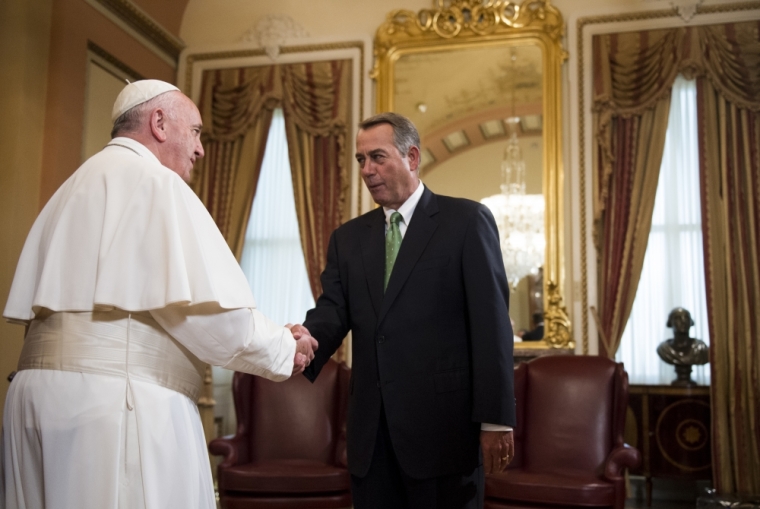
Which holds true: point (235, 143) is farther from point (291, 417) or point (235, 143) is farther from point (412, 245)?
point (412, 245)

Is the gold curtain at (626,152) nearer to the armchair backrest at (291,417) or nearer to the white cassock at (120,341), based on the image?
the armchair backrest at (291,417)

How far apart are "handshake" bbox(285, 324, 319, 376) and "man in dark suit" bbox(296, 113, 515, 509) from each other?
9cm

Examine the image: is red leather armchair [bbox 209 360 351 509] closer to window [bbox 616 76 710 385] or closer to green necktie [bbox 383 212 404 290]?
green necktie [bbox 383 212 404 290]

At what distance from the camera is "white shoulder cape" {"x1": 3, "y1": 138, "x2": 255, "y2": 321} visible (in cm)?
198

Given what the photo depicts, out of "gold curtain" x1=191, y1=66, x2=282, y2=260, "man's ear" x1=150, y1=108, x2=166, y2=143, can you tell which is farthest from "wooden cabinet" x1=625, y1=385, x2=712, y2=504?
"man's ear" x1=150, y1=108, x2=166, y2=143

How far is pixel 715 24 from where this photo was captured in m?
5.89

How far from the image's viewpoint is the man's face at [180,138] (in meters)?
2.33

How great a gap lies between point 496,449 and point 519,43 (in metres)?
4.61

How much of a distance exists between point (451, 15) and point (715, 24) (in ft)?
6.83

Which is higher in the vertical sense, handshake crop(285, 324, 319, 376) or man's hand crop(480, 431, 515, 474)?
handshake crop(285, 324, 319, 376)

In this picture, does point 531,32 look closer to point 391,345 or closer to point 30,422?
point 391,345

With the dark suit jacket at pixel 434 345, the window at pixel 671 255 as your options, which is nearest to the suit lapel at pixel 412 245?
the dark suit jacket at pixel 434 345

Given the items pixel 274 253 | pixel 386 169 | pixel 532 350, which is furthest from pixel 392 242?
pixel 274 253

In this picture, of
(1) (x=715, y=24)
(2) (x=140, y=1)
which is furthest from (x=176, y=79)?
(1) (x=715, y=24)
